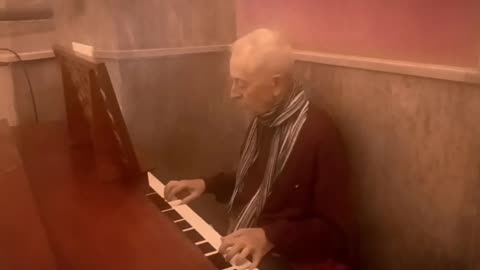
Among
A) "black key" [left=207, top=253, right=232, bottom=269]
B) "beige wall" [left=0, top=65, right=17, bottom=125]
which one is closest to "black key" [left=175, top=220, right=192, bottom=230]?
"black key" [left=207, top=253, right=232, bottom=269]

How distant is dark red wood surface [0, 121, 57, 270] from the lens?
0.67 meters

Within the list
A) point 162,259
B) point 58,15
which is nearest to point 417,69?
point 162,259

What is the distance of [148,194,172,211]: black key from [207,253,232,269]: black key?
218 mm

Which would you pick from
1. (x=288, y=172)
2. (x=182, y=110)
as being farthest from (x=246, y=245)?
(x=182, y=110)

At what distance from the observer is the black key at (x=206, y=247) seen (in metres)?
0.84

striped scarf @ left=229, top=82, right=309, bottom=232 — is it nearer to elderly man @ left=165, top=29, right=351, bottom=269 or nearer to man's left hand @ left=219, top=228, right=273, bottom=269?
elderly man @ left=165, top=29, right=351, bottom=269

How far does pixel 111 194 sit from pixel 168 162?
0.49m

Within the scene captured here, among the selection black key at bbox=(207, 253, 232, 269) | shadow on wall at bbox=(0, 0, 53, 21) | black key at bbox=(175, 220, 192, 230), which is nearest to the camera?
black key at bbox=(207, 253, 232, 269)

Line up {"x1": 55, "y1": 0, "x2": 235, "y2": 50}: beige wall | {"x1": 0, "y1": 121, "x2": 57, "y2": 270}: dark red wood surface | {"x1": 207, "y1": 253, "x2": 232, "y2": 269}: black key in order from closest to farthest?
{"x1": 0, "y1": 121, "x2": 57, "y2": 270}: dark red wood surface, {"x1": 207, "y1": 253, "x2": 232, "y2": 269}: black key, {"x1": 55, "y1": 0, "x2": 235, "y2": 50}: beige wall

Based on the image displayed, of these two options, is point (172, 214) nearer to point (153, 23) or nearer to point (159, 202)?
point (159, 202)

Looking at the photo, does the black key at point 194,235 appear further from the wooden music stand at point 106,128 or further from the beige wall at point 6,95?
the beige wall at point 6,95

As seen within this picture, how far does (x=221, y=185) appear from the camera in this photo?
49.7 inches

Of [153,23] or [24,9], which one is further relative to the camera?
[24,9]

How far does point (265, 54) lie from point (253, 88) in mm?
70
